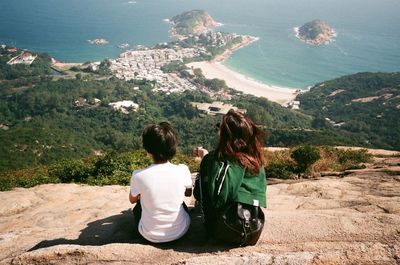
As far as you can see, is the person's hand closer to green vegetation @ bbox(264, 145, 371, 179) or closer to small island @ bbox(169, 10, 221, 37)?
green vegetation @ bbox(264, 145, 371, 179)

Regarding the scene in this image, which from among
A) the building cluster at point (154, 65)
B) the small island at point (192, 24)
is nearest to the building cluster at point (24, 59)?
the building cluster at point (154, 65)

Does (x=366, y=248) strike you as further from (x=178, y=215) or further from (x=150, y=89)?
(x=150, y=89)

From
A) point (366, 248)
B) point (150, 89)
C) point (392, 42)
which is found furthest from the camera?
point (392, 42)

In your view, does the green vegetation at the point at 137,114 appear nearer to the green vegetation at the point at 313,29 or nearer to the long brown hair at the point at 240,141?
the long brown hair at the point at 240,141

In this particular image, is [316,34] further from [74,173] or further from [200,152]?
[200,152]

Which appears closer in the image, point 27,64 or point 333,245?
point 333,245

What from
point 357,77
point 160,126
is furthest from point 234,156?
point 357,77

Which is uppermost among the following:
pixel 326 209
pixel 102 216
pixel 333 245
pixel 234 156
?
pixel 234 156
